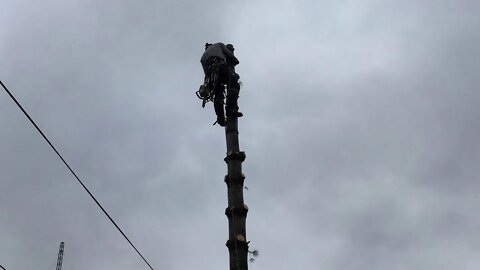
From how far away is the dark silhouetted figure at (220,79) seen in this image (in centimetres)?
1064

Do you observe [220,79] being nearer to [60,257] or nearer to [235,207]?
[235,207]

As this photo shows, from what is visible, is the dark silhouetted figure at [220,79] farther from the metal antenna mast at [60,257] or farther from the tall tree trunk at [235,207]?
the metal antenna mast at [60,257]

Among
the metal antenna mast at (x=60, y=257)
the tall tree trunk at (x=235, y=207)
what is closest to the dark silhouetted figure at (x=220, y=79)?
the tall tree trunk at (x=235, y=207)

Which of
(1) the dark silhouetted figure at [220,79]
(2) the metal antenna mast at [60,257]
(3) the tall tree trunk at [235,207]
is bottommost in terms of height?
(3) the tall tree trunk at [235,207]

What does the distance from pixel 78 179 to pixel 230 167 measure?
2.97 meters

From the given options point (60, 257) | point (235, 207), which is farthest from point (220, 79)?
point (60, 257)

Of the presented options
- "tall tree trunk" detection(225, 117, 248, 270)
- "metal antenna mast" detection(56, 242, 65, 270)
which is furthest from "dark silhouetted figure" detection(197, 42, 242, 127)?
"metal antenna mast" detection(56, 242, 65, 270)

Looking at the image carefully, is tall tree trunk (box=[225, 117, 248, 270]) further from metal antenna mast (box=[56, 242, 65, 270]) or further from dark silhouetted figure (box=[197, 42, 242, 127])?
metal antenna mast (box=[56, 242, 65, 270])

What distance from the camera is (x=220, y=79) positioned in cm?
1094

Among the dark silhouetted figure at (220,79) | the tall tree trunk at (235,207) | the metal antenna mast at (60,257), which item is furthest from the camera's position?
the metal antenna mast at (60,257)

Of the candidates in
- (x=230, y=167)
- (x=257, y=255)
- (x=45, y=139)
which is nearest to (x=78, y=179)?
(x=45, y=139)

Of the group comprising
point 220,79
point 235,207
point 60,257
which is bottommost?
point 235,207

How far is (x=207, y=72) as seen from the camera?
444 inches

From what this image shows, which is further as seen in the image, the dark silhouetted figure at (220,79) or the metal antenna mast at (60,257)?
the metal antenna mast at (60,257)
